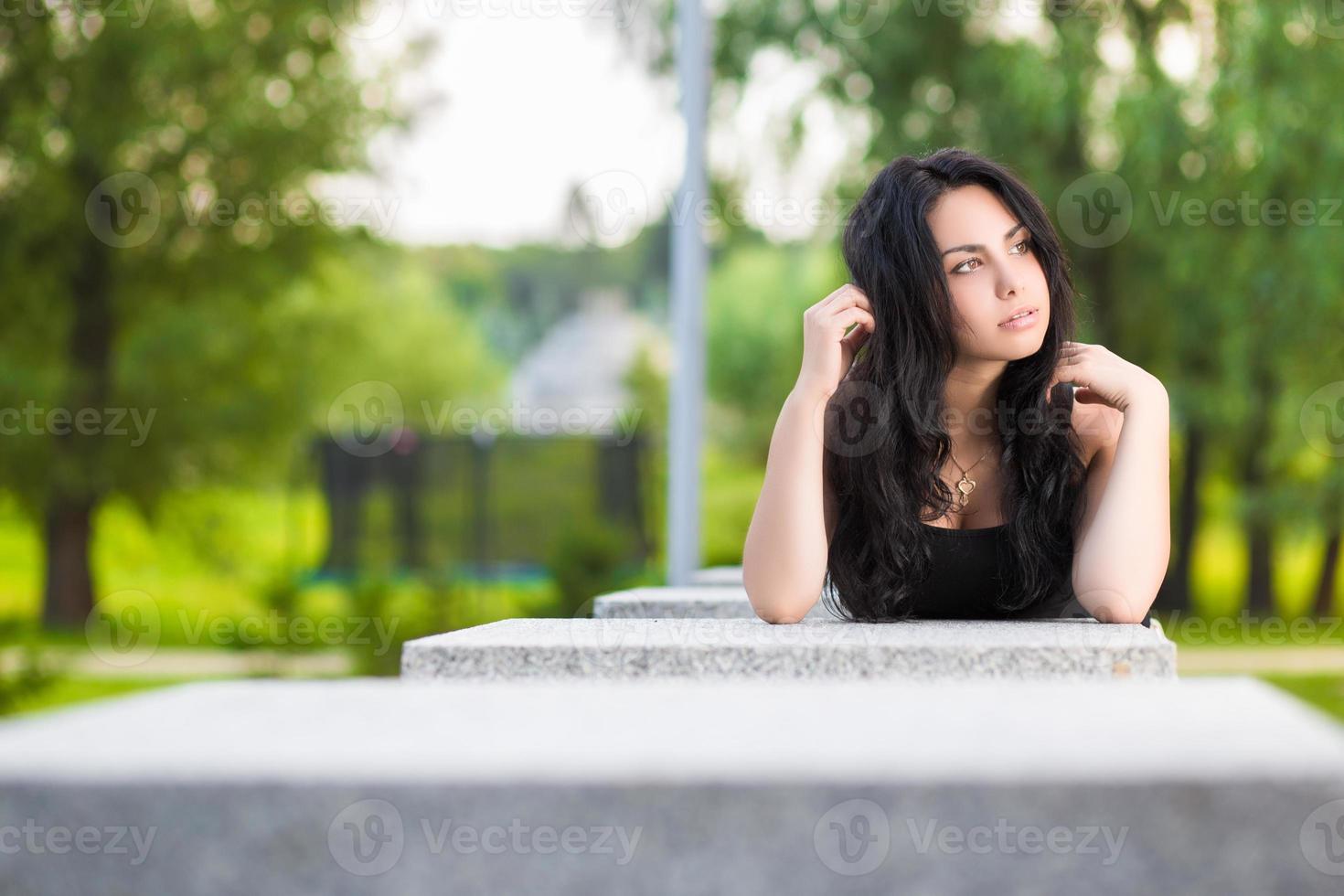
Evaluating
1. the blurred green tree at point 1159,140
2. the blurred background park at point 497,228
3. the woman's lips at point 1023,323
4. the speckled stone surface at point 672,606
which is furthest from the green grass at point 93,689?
the woman's lips at point 1023,323

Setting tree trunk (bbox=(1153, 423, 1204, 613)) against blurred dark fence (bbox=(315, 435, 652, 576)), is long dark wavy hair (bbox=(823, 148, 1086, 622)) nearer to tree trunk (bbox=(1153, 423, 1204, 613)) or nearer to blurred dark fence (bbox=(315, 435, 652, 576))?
blurred dark fence (bbox=(315, 435, 652, 576))

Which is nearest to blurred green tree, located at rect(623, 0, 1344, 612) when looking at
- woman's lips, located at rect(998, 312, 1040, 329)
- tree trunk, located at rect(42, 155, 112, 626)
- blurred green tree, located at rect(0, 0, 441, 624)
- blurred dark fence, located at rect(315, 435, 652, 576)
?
blurred dark fence, located at rect(315, 435, 652, 576)

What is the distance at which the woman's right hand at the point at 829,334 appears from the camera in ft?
7.15

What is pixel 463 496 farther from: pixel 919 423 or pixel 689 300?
pixel 919 423

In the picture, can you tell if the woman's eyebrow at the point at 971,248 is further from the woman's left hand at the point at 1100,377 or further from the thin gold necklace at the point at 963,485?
the thin gold necklace at the point at 963,485

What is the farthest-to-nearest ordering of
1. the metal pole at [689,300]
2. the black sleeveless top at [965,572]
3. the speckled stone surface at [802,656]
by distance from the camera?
the metal pole at [689,300], the black sleeveless top at [965,572], the speckled stone surface at [802,656]

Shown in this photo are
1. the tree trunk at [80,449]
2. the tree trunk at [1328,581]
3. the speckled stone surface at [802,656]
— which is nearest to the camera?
the speckled stone surface at [802,656]

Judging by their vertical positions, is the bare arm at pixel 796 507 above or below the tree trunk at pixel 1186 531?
above

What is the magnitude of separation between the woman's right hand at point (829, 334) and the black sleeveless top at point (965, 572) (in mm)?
342

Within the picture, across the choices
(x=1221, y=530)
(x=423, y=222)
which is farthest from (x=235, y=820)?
(x=423, y=222)

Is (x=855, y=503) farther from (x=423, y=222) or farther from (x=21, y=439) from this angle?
(x=423, y=222)

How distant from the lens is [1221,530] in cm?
1486

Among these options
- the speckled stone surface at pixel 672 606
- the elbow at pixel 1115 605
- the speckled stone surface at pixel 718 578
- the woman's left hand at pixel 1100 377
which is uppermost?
the woman's left hand at pixel 1100 377

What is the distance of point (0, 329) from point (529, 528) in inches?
222
